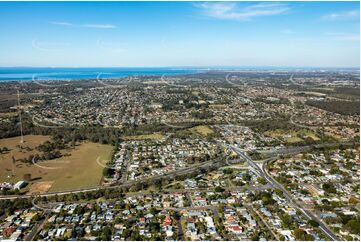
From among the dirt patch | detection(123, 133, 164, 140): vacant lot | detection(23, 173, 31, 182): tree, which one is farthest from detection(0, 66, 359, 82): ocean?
the dirt patch

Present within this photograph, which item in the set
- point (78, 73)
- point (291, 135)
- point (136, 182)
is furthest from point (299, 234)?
point (78, 73)

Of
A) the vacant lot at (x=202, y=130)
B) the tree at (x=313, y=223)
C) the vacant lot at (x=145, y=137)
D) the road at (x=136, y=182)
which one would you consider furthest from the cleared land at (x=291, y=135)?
the tree at (x=313, y=223)

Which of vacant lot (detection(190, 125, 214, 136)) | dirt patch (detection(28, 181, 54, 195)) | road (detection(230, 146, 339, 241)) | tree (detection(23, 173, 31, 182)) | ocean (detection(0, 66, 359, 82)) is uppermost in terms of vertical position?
ocean (detection(0, 66, 359, 82))

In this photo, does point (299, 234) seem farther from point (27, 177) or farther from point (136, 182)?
point (27, 177)

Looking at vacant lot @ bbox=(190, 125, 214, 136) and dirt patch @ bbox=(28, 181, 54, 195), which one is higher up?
dirt patch @ bbox=(28, 181, 54, 195)

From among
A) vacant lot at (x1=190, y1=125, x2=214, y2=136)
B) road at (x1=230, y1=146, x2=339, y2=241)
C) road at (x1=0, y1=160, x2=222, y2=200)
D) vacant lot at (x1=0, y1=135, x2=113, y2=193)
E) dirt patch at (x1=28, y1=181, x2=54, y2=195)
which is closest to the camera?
road at (x1=230, y1=146, x2=339, y2=241)

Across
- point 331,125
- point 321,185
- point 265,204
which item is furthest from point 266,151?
point 331,125

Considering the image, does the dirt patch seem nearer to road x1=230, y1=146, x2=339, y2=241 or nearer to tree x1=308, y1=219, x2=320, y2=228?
road x1=230, y1=146, x2=339, y2=241
